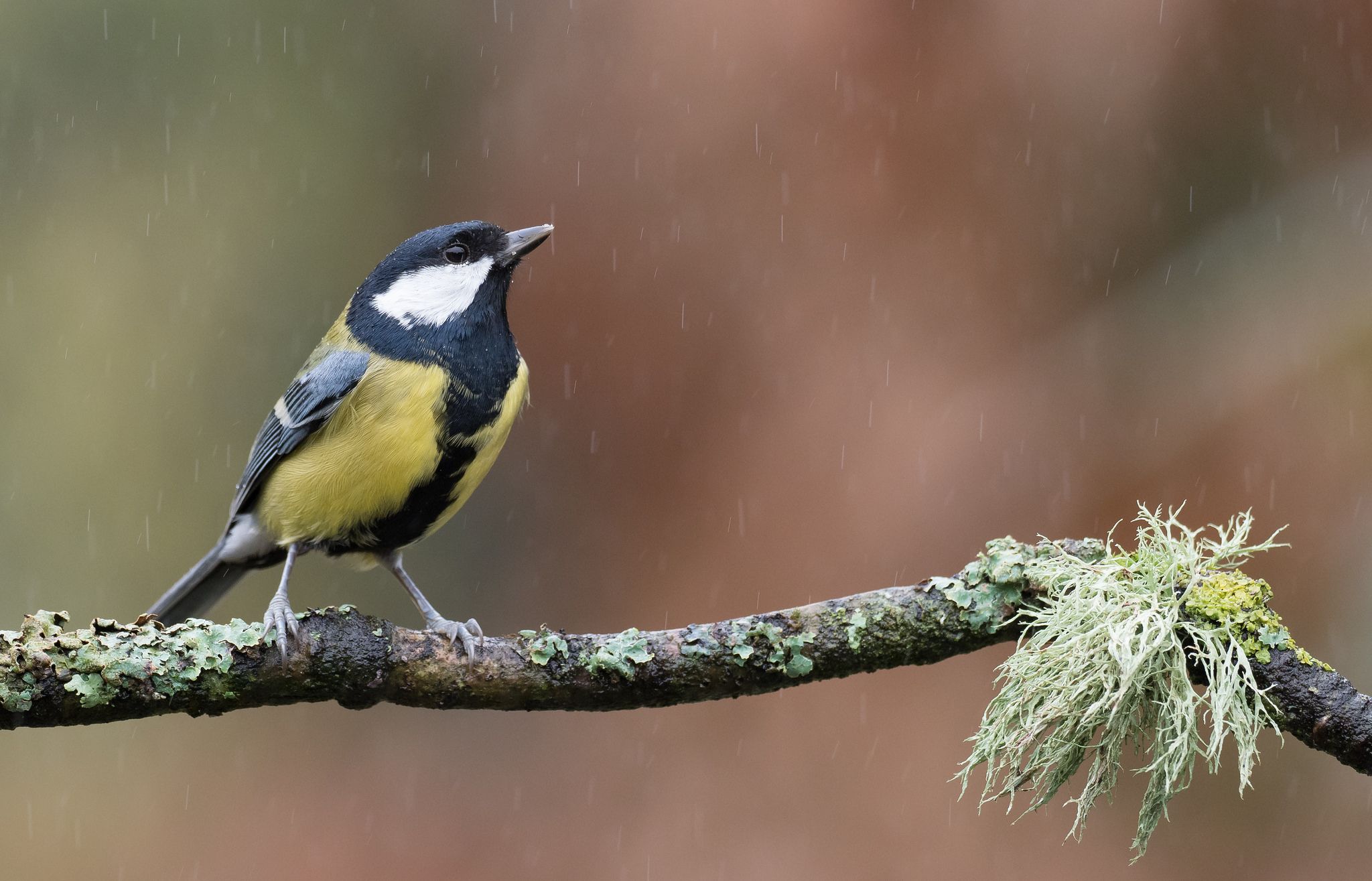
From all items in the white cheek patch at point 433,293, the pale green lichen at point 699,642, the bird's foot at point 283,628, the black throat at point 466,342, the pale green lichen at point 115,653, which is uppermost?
the white cheek patch at point 433,293

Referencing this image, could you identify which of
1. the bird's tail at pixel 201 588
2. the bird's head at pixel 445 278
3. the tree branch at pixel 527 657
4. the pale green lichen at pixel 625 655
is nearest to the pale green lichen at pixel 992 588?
the tree branch at pixel 527 657

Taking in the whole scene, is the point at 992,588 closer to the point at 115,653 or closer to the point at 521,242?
the point at 115,653

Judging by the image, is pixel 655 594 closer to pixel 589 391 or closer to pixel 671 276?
pixel 589 391

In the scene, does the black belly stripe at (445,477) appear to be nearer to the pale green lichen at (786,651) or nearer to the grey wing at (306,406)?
the grey wing at (306,406)

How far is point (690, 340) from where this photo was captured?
19.0ft

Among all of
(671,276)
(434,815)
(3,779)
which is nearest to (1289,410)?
(671,276)

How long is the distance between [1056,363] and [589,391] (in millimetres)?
2214

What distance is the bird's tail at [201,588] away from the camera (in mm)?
2627

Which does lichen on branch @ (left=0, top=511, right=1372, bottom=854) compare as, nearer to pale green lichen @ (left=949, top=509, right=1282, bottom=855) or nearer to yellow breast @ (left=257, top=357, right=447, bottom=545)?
pale green lichen @ (left=949, top=509, right=1282, bottom=855)

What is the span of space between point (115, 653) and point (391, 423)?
809 mm

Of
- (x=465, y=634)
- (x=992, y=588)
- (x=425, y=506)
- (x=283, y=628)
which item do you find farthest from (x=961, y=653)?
(x=425, y=506)

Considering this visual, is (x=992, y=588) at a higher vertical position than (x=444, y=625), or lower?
higher

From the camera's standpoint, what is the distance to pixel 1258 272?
15.7 ft

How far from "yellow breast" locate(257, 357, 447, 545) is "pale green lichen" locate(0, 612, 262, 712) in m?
0.66
